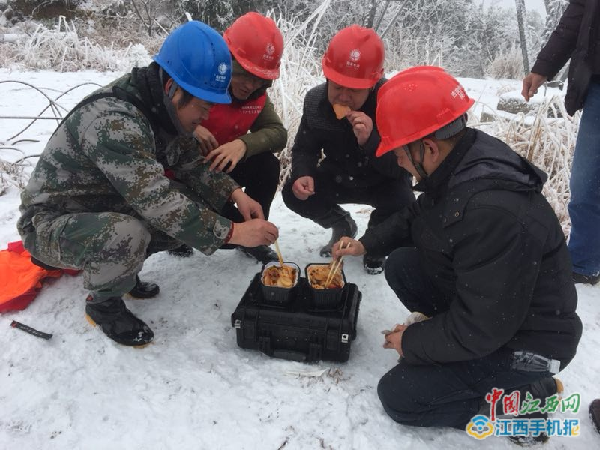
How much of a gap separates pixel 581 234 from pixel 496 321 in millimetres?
1546

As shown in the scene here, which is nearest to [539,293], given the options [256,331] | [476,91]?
[256,331]

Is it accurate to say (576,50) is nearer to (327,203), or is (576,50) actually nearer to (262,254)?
(327,203)

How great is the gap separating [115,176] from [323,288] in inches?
38.7

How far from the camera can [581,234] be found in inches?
100

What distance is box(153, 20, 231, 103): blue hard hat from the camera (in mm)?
1780

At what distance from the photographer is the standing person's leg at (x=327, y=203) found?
2.86m

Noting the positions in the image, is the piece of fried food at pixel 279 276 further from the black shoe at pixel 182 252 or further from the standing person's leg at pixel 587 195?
the standing person's leg at pixel 587 195

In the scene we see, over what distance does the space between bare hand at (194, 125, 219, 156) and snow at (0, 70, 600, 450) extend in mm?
759

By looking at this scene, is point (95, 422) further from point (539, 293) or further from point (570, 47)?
point (570, 47)

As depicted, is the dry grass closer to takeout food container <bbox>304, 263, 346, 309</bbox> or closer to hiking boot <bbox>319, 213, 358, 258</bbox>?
hiking boot <bbox>319, 213, 358, 258</bbox>

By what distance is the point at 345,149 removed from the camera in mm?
2768

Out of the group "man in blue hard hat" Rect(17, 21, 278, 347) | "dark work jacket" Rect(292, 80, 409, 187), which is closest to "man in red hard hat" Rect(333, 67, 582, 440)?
"man in blue hard hat" Rect(17, 21, 278, 347)

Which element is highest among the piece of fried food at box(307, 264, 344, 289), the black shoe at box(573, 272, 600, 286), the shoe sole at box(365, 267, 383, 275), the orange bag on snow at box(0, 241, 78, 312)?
the piece of fried food at box(307, 264, 344, 289)

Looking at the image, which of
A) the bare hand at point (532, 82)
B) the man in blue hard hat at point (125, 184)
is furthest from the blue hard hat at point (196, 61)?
the bare hand at point (532, 82)
